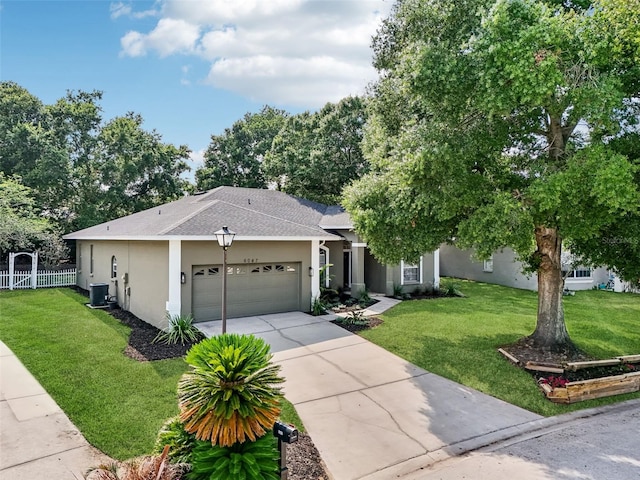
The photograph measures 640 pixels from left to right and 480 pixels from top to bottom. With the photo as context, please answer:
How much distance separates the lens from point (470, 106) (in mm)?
7934

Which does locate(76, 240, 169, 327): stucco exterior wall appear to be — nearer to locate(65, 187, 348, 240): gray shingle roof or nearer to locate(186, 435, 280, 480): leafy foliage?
locate(65, 187, 348, 240): gray shingle roof

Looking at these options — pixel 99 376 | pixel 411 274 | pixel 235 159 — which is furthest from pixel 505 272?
pixel 235 159

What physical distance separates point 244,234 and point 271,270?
6.01ft

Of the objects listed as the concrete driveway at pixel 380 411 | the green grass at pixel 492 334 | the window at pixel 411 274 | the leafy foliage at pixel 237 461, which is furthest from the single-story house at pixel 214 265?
the leafy foliage at pixel 237 461

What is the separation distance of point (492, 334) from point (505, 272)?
11.8 metres

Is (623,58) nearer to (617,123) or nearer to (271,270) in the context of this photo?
(617,123)

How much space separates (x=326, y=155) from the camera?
2494 cm

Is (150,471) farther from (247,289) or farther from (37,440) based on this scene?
(247,289)

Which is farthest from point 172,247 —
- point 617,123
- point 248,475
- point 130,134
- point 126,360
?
point 130,134

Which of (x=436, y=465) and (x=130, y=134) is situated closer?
(x=436, y=465)

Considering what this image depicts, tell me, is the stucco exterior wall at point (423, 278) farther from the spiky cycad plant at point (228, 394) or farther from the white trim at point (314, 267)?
the spiky cycad plant at point (228, 394)

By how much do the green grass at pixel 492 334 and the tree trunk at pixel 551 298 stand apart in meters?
1.05

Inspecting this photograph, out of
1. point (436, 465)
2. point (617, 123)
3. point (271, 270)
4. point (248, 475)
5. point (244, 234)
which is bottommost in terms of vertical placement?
point (436, 465)

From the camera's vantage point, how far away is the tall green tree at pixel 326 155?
24.9 m
